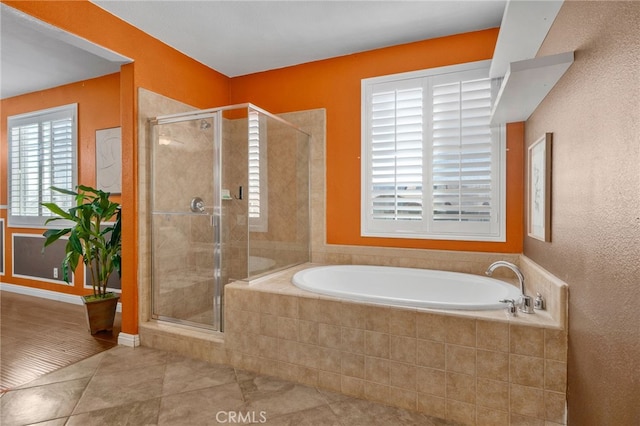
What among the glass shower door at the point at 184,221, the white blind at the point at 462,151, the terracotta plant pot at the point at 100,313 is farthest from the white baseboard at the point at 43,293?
the white blind at the point at 462,151

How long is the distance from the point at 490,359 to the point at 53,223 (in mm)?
4641

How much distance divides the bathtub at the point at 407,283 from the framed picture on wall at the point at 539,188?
0.43 m

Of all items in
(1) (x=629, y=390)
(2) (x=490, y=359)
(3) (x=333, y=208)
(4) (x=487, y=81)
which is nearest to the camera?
(1) (x=629, y=390)

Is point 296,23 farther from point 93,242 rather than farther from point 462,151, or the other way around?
point 93,242

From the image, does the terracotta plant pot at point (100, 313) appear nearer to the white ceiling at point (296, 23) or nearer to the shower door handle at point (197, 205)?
the shower door handle at point (197, 205)

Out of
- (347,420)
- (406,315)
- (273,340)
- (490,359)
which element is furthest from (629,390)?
(273,340)

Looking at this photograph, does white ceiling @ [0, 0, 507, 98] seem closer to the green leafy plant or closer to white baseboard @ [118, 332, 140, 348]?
the green leafy plant

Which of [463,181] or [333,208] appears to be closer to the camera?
[463,181]

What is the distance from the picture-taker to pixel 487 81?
261 cm

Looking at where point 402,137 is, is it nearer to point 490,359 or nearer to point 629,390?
point 490,359

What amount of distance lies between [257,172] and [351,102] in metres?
1.14

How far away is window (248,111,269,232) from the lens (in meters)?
2.60

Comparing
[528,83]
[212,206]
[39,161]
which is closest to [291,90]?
[212,206]

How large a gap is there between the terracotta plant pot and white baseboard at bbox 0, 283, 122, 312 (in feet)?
1.95
